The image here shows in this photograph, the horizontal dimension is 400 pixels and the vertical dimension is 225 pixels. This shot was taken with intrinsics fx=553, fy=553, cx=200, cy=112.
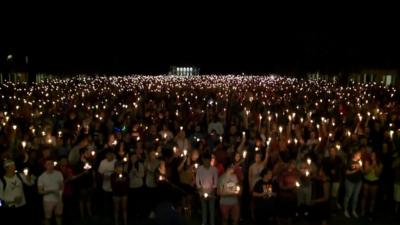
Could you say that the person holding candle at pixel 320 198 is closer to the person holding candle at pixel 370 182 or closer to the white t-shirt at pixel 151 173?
the person holding candle at pixel 370 182

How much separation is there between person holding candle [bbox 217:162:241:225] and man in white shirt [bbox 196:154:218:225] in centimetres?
14

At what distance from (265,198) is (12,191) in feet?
12.2

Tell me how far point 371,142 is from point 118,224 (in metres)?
6.44

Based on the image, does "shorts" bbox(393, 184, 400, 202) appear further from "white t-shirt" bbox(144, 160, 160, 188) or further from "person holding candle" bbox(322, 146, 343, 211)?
"white t-shirt" bbox(144, 160, 160, 188)

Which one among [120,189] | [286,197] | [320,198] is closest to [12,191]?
[120,189]

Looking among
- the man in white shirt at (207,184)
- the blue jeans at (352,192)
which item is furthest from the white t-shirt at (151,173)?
the blue jeans at (352,192)

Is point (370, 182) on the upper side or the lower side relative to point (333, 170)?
lower

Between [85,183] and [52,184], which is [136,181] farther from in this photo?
[52,184]

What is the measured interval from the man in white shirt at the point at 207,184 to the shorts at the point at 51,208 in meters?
2.16

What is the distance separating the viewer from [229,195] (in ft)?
28.1

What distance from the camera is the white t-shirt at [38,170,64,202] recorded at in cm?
823

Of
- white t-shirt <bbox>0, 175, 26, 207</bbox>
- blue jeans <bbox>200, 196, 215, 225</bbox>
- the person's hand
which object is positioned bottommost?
blue jeans <bbox>200, 196, 215, 225</bbox>

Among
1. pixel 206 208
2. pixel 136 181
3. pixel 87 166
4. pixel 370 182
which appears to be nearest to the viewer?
pixel 206 208

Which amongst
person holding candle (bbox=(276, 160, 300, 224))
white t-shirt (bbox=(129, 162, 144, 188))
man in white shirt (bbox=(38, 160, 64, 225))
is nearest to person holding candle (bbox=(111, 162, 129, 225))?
white t-shirt (bbox=(129, 162, 144, 188))
